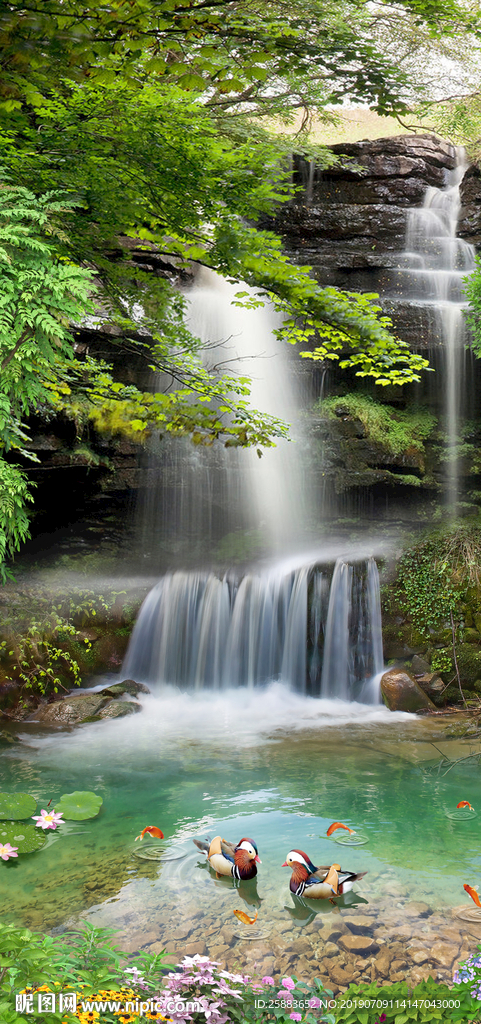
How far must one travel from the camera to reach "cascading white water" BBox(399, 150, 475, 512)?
1117cm

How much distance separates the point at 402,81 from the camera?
438 cm

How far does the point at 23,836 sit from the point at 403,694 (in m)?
5.08

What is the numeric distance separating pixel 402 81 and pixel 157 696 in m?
7.59

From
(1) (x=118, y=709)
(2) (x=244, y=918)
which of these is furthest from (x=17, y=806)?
(1) (x=118, y=709)

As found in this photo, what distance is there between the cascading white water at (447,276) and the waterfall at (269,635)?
147 inches

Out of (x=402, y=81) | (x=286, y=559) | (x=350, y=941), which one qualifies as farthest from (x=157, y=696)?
(x=402, y=81)

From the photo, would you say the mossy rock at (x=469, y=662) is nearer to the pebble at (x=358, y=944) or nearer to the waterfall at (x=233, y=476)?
the waterfall at (x=233, y=476)

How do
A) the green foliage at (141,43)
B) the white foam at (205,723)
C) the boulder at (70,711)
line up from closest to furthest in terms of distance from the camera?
1. the green foliage at (141,43)
2. the white foam at (205,723)
3. the boulder at (70,711)

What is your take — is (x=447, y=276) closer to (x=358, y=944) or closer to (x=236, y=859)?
(x=236, y=859)

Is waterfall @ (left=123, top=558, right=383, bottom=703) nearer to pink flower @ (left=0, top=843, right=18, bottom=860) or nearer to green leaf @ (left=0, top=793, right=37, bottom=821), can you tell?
green leaf @ (left=0, top=793, right=37, bottom=821)

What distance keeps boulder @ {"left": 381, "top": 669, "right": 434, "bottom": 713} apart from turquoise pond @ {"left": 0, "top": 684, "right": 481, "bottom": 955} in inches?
9.1

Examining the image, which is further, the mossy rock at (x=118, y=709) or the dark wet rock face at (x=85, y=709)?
the mossy rock at (x=118, y=709)

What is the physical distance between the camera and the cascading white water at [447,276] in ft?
36.7

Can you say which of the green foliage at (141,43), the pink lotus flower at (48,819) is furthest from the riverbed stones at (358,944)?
the green foliage at (141,43)
